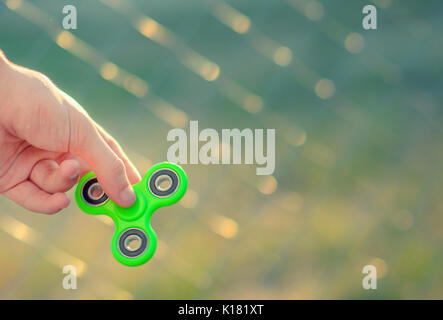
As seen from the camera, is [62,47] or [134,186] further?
[62,47]

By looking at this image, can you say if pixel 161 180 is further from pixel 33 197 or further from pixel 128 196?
pixel 33 197

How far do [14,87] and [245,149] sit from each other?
427 mm

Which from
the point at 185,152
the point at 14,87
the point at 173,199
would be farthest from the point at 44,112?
the point at 185,152

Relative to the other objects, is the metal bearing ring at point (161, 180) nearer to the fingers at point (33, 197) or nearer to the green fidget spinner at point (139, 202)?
the green fidget spinner at point (139, 202)

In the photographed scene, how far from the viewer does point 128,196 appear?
58 cm

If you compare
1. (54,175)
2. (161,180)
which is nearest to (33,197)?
(54,175)

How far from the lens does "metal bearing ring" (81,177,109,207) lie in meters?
0.61

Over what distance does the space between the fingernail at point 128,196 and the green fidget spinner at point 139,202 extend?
0.6 inches

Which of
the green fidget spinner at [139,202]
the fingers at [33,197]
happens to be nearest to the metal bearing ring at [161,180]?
the green fidget spinner at [139,202]

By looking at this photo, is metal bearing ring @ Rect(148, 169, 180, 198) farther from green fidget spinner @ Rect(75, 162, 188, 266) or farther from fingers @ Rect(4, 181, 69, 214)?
fingers @ Rect(4, 181, 69, 214)

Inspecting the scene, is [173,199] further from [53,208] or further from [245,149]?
[245,149]

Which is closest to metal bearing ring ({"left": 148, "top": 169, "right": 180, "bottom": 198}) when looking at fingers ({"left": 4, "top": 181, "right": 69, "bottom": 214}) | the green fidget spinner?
the green fidget spinner

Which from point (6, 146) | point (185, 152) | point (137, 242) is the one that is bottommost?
point (137, 242)

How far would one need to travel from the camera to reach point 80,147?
57 centimetres
